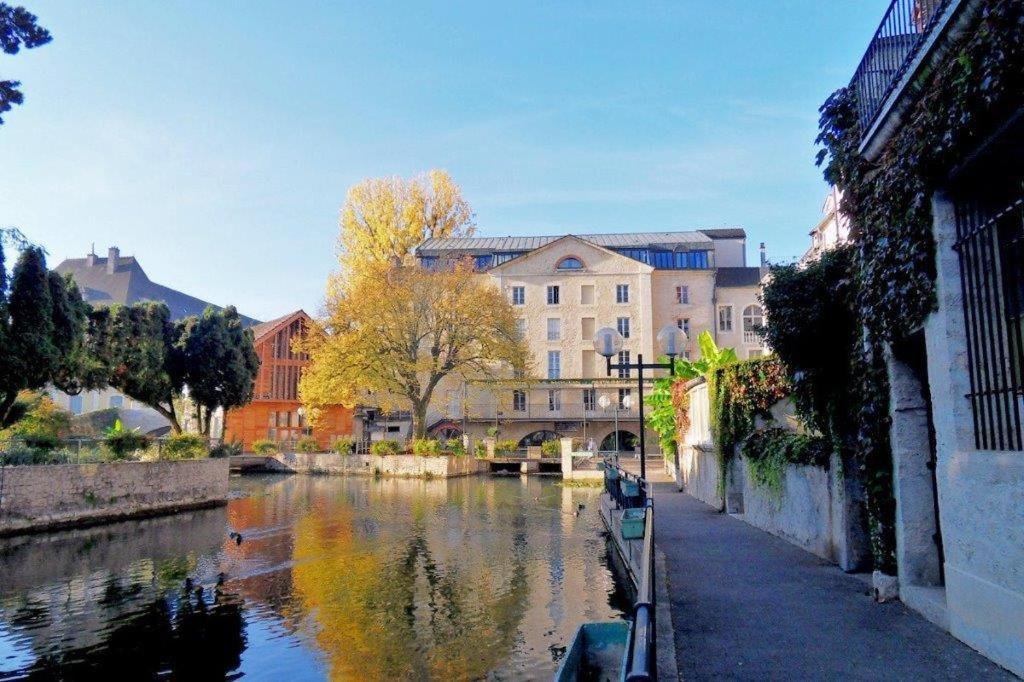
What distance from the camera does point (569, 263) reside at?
5856cm

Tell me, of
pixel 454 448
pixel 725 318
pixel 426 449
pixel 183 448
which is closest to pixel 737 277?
pixel 725 318

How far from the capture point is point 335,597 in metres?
13.3

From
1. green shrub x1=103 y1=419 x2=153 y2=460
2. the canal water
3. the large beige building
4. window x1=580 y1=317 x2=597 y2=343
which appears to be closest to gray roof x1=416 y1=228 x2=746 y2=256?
the large beige building

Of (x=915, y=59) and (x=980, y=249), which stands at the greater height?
(x=915, y=59)

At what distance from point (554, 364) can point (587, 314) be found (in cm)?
473

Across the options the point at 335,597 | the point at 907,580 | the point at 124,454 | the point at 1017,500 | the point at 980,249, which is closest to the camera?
the point at 1017,500

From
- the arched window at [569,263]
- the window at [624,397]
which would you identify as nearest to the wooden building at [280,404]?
the arched window at [569,263]

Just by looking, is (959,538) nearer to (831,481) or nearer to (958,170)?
Answer: (958,170)

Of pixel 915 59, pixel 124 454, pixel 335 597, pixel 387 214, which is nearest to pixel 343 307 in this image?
pixel 387 214

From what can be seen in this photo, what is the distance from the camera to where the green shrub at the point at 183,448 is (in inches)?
1099

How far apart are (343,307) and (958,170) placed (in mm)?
40594

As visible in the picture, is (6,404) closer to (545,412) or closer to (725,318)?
(545,412)

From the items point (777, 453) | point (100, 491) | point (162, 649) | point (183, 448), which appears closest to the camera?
point (162, 649)

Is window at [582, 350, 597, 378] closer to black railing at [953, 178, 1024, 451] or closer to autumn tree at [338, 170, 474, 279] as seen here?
autumn tree at [338, 170, 474, 279]
